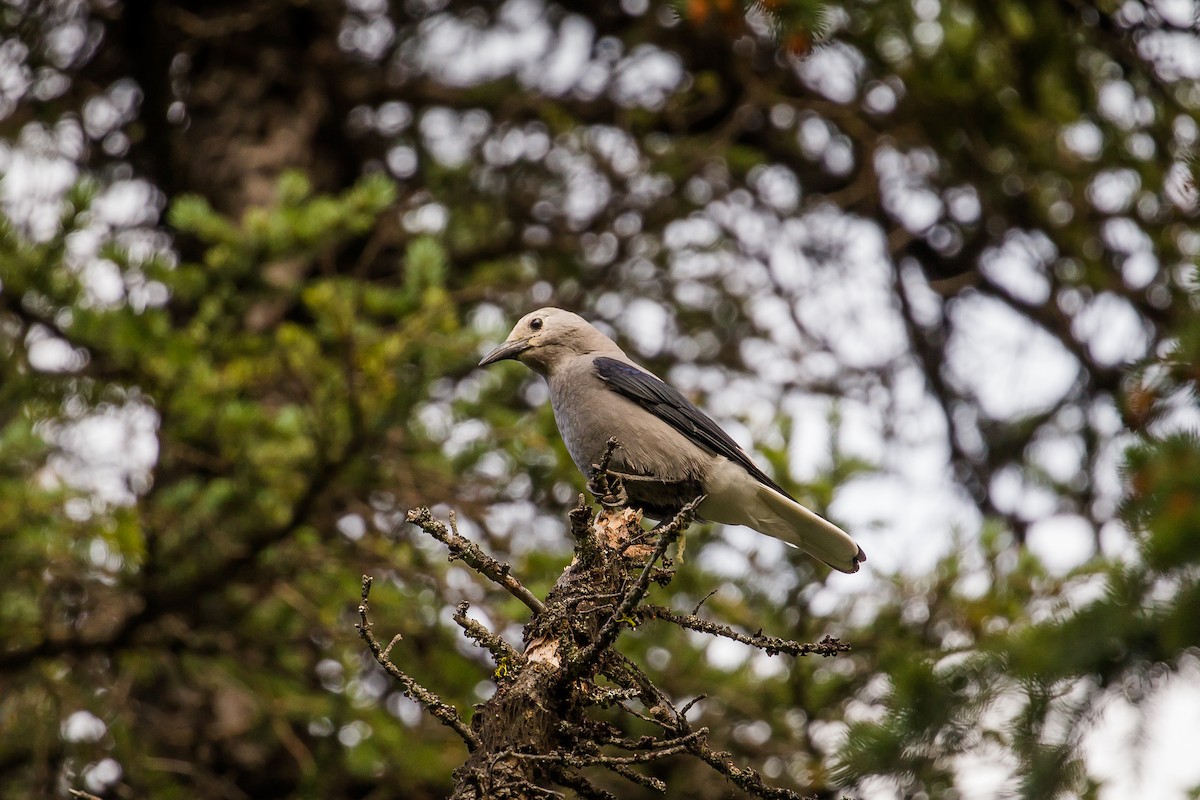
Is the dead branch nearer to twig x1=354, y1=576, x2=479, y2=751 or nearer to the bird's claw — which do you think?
twig x1=354, y1=576, x2=479, y2=751

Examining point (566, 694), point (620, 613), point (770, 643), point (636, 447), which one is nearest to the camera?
point (620, 613)

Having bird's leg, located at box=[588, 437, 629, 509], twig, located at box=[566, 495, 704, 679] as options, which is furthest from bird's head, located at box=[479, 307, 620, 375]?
twig, located at box=[566, 495, 704, 679]

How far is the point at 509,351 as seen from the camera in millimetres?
5129

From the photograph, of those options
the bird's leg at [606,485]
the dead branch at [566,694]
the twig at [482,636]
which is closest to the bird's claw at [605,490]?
the bird's leg at [606,485]

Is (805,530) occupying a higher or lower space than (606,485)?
lower

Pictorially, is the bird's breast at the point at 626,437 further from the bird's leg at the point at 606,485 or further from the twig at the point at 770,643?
the twig at the point at 770,643

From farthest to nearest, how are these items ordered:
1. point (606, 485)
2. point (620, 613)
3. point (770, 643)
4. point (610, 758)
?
point (606, 485) < point (770, 643) < point (610, 758) < point (620, 613)

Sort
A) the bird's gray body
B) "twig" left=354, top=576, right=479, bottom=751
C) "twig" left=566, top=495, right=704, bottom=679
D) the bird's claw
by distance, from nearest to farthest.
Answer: "twig" left=566, top=495, right=704, bottom=679 → "twig" left=354, top=576, right=479, bottom=751 → the bird's claw → the bird's gray body

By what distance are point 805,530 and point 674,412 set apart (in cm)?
72

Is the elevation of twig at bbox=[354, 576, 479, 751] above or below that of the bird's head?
above

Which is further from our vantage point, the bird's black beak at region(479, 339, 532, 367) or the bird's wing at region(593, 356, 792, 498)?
the bird's black beak at region(479, 339, 532, 367)

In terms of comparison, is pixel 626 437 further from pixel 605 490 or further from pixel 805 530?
pixel 605 490

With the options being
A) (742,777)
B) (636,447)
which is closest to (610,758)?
(742,777)

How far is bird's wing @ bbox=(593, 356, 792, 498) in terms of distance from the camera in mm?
4770
